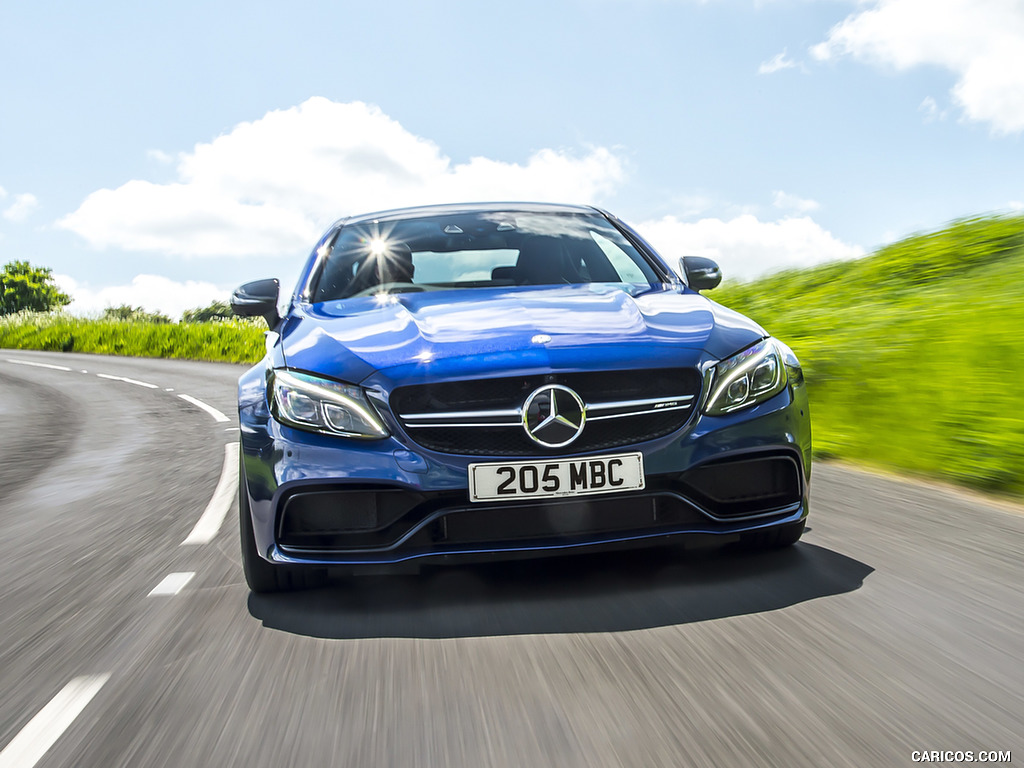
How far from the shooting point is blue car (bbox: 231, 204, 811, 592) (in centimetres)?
333

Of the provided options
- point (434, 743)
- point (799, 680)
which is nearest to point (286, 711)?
point (434, 743)

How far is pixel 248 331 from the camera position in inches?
1138

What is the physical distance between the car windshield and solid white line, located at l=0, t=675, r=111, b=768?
7.10 feet

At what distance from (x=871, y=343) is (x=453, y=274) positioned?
140 inches

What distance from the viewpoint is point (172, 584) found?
13.2 ft

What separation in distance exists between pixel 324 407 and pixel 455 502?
1.81 ft

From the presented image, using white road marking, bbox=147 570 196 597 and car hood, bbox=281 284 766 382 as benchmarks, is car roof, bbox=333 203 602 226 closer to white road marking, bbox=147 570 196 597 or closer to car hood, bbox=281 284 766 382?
car hood, bbox=281 284 766 382

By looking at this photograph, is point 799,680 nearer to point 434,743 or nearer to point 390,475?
point 434,743

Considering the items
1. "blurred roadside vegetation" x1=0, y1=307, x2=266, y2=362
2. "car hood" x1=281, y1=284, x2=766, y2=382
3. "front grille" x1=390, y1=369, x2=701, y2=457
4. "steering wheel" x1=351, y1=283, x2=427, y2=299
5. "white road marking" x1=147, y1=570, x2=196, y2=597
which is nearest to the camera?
"front grille" x1=390, y1=369, x2=701, y2=457

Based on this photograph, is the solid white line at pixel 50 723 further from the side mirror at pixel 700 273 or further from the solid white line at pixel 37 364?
the solid white line at pixel 37 364

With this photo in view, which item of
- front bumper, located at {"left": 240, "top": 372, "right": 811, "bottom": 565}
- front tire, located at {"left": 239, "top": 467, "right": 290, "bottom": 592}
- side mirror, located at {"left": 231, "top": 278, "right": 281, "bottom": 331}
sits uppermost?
side mirror, located at {"left": 231, "top": 278, "right": 281, "bottom": 331}

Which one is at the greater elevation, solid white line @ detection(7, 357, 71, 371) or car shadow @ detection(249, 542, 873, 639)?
car shadow @ detection(249, 542, 873, 639)

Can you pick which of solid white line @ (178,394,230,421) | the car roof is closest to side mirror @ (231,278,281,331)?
the car roof

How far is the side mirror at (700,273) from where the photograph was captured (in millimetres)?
4918
